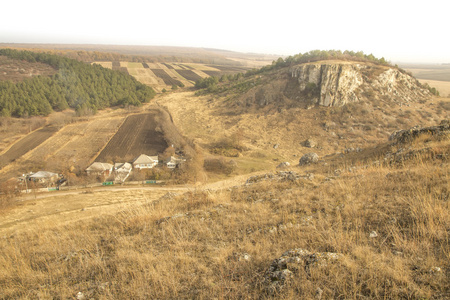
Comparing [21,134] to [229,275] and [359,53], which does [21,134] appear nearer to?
[229,275]

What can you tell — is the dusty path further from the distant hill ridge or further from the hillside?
the distant hill ridge

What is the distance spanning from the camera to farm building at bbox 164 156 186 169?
95.8 ft

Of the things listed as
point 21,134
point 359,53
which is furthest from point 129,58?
point 359,53

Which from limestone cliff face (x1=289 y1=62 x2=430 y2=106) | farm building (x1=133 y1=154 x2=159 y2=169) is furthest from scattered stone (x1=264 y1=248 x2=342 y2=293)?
limestone cliff face (x1=289 y1=62 x2=430 y2=106)

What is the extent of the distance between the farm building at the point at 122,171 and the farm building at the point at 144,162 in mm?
814

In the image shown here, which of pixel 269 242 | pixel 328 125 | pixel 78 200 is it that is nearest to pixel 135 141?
pixel 78 200

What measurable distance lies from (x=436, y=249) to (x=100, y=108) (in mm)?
60364

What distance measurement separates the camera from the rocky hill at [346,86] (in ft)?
121

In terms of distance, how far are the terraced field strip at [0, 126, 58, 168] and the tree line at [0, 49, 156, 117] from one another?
7.99 meters

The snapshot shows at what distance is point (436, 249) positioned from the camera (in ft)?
10.5

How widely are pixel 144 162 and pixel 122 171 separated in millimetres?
2784

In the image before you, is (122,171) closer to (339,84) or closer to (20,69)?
(339,84)

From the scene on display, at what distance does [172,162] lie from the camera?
29.4m

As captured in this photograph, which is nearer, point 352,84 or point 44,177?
point 44,177
